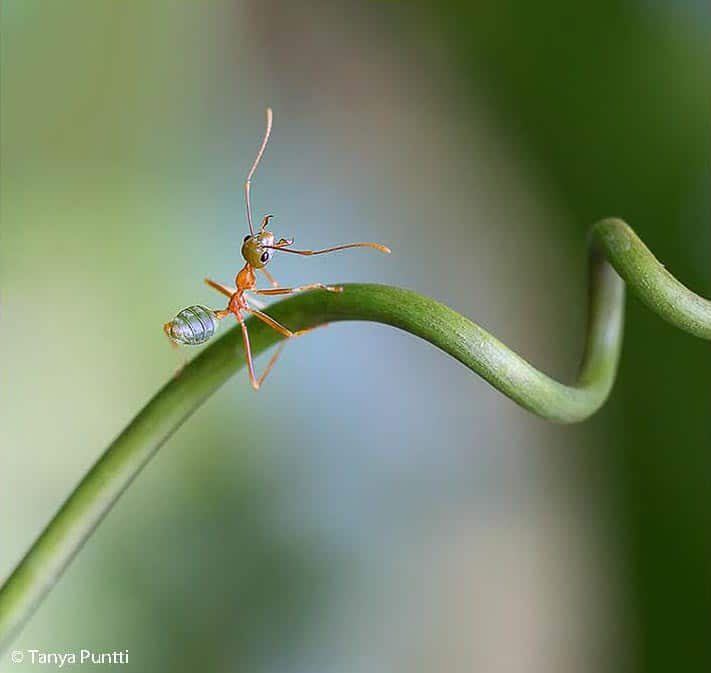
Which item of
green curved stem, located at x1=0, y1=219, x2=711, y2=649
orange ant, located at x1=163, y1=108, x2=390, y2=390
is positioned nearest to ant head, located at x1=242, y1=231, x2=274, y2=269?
orange ant, located at x1=163, y1=108, x2=390, y2=390

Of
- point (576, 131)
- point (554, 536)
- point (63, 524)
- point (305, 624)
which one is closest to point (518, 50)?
point (576, 131)

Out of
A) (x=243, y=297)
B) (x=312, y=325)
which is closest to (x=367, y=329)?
(x=243, y=297)

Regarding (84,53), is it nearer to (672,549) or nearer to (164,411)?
(164,411)

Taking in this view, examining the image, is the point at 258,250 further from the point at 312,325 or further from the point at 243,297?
the point at 312,325

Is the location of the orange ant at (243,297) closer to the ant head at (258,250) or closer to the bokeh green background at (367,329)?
the ant head at (258,250)

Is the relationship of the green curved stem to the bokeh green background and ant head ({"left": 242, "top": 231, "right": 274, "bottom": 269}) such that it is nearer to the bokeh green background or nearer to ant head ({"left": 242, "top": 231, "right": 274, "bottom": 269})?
ant head ({"left": 242, "top": 231, "right": 274, "bottom": 269})
